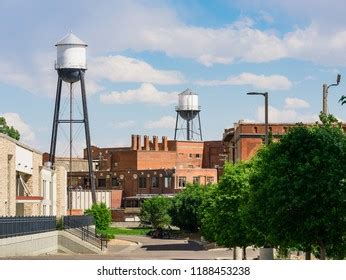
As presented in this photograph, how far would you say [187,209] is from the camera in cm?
12125

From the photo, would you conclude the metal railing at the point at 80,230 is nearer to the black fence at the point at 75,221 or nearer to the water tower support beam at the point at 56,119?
the black fence at the point at 75,221

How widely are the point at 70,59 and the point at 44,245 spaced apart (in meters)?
62.6

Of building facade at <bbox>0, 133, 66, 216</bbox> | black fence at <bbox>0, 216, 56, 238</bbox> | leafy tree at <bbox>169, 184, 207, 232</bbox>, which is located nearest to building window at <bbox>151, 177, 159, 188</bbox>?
leafy tree at <bbox>169, 184, 207, 232</bbox>

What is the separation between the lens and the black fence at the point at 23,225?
59119mm

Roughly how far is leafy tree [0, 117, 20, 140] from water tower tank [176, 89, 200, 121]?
157 ft

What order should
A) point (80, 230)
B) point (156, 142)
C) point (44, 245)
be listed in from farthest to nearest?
1. point (156, 142)
2. point (80, 230)
3. point (44, 245)

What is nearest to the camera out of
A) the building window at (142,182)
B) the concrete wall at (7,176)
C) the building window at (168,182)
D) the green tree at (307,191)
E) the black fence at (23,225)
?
the green tree at (307,191)

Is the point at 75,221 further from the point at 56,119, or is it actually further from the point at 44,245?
the point at 56,119

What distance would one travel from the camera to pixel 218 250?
288ft

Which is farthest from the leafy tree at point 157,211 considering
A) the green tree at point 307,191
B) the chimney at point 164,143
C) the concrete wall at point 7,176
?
the green tree at point 307,191

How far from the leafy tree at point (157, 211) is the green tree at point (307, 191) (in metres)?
94.2

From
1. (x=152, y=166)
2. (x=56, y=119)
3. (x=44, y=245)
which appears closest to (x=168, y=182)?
(x=152, y=166)

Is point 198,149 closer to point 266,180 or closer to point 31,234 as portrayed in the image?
point 31,234
